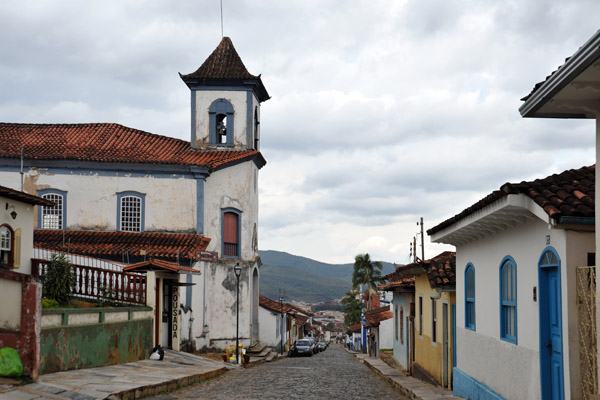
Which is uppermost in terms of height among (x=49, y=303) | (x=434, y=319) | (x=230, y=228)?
(x=230, y=228)

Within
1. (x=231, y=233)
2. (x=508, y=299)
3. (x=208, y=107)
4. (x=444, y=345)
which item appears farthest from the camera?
(x=208, y=107)

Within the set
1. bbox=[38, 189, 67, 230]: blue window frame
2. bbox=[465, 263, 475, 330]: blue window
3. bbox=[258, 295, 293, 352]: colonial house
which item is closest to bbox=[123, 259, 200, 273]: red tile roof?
bbox=[465, 263, 475, 330]: blue window

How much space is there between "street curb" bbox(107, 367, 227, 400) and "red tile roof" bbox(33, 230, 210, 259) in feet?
34.4

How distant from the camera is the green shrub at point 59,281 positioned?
639 inches

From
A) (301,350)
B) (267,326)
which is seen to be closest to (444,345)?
(267,326)

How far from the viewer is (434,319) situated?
64.3ft

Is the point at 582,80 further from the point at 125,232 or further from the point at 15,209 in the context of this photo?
the point at 125,232

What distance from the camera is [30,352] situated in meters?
11.7

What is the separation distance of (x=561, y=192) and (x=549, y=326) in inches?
67.7

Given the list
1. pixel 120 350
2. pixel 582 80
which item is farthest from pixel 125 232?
pixel 582 80

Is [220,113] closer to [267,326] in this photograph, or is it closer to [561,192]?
[267,326]

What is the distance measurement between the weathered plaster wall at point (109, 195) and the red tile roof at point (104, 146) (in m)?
0.77

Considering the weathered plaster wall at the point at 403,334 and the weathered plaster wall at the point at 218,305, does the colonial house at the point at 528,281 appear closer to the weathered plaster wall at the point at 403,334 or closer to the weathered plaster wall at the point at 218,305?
the weathered plaster wall at the point at 403,334

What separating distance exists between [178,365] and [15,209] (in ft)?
20.2
